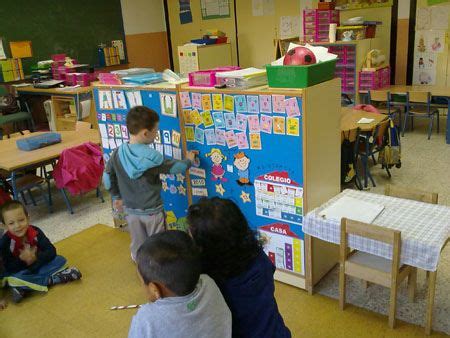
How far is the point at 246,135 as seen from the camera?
279 cm

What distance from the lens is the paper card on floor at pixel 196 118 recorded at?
3006 millimetres

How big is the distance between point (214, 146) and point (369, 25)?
459 cm

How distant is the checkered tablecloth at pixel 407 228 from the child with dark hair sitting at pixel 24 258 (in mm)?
1814

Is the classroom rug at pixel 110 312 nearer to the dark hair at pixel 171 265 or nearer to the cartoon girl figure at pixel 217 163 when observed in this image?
the cartoon girl figure at pixel 217 163

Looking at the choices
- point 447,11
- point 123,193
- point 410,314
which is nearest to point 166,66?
point 447,11

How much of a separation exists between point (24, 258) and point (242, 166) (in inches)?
63.5

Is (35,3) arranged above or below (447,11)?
above

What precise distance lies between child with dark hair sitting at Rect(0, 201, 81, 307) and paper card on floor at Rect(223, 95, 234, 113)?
4.99 ft

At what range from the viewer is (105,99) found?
3.61m

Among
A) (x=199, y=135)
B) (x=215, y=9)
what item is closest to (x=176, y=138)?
(x=199, y=135)

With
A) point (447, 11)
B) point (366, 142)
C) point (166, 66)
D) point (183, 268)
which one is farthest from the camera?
point (166, 66)

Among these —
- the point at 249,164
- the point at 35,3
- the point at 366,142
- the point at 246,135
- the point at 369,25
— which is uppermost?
the point at 35,3

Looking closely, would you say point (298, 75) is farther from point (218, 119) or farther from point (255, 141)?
point (218, 119)

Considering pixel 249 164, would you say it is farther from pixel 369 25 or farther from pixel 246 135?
pixel 369 25
